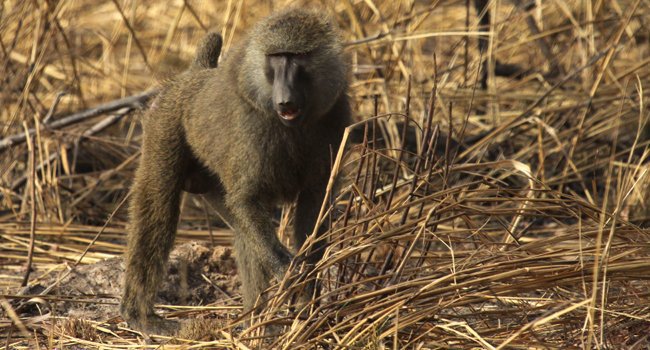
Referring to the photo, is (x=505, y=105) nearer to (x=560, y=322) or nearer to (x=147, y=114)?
(x=147, y=114)

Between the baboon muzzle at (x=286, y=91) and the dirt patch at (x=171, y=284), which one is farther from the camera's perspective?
the dirt patch at (x=171, y=284)

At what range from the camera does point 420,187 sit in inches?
140

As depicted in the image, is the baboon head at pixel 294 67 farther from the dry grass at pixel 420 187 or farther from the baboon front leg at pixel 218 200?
the baboon front leg at pixel 218 200

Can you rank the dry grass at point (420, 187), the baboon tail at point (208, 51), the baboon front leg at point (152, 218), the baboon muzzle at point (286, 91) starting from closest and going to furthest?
the dry grass at point (420, 187)
the baboon muzzle at point (286, 91)
the baboon front leg at point (152, 218)
the baboon tail at point (208, 51)

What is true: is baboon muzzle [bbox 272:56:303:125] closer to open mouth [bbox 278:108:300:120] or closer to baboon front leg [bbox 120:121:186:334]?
open mouth [bbox 278:108:300:120]

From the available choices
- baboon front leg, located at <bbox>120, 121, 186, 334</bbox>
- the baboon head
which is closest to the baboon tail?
baboon front leg, located at <bbox>120, 121, 186, 334</bbox>

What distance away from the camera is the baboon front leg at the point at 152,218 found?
4348 millimetres

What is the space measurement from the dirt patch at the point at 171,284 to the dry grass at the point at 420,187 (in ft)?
0.32

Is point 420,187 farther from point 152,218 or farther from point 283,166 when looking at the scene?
point 152,218

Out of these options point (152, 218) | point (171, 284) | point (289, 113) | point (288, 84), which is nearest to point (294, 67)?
point (288, 84)

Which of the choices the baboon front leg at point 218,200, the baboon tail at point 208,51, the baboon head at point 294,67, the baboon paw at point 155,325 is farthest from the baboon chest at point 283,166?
the baboon tail at point 208,51

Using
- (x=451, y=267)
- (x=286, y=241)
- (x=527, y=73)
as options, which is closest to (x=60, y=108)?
(x=286, y=241)

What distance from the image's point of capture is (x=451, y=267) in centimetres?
319

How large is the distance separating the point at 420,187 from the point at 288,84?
653mm
